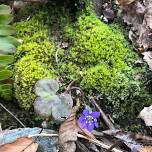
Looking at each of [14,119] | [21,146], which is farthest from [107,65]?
[21,146]

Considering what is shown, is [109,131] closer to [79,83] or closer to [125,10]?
[79,83]

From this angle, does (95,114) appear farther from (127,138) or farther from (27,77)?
(27,77)

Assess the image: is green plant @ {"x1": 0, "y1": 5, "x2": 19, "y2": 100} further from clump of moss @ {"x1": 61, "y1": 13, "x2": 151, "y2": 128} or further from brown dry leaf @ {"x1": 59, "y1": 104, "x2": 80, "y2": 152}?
brown dry leaf @ {"x1": 59, "y1": 104, "x2": 80, "y2": 152}

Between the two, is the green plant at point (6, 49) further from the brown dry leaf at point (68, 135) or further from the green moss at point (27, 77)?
the brown dry leaf at point (68, 135)

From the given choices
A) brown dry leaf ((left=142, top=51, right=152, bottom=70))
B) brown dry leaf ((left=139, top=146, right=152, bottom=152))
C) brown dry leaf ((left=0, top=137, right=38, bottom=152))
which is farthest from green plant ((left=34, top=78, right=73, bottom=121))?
brown dry leaf ((left=142, top=51, right=152, bottom=70))

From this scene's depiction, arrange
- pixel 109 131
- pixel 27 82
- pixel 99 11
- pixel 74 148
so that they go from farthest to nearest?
pixel 99 11 < pixel 27 82 < pixel 109 131 < pixel 74 148

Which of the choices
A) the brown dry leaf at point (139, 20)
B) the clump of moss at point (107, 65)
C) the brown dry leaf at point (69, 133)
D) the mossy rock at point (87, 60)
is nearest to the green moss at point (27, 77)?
the mossy rock at point (87, 60)

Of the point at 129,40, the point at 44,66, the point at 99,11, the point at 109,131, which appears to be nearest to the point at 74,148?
the point at 109,131
